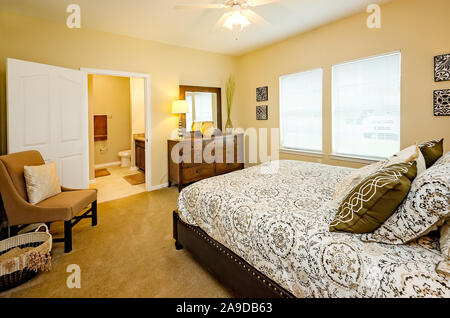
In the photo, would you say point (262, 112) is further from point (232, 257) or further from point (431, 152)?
point (232, 257)

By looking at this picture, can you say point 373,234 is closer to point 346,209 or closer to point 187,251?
point 346,209

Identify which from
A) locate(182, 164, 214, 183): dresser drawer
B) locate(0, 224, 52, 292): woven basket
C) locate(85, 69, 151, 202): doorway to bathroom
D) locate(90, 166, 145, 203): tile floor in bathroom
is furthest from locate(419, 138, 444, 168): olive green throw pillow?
locate(85, 69, 151, 202): doorway to bathroom

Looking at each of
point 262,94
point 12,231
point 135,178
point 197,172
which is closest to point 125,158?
point 135,178

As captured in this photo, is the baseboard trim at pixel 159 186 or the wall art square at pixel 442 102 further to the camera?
the baseboard trim at pixel 159 186

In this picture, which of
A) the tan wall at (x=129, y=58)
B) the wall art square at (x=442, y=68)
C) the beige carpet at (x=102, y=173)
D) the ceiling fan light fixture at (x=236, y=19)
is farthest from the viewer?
the beige carpet at (x=102, y=173)

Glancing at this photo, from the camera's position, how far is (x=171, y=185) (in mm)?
4629

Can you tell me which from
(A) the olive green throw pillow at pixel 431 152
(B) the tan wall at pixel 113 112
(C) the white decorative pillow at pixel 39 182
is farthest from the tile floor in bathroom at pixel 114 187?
(A) the olive green throw pillow at pixel 431 152

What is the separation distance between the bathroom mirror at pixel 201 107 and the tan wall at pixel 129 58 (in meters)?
0.15

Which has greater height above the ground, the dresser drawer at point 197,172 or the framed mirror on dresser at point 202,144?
the framed mirror on dresser at point 202,144

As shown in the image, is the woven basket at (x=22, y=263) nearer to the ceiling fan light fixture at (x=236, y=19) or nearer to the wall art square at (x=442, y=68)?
the ceiling fan light fixture at (x=236, y=19)

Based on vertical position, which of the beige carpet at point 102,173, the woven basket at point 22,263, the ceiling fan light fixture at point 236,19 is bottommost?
the woven basket at point 22,263

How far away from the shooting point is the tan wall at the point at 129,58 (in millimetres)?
3043

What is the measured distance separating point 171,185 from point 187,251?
8.23ft

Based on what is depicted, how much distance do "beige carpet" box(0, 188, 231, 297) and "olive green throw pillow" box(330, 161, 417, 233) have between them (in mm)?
1039
